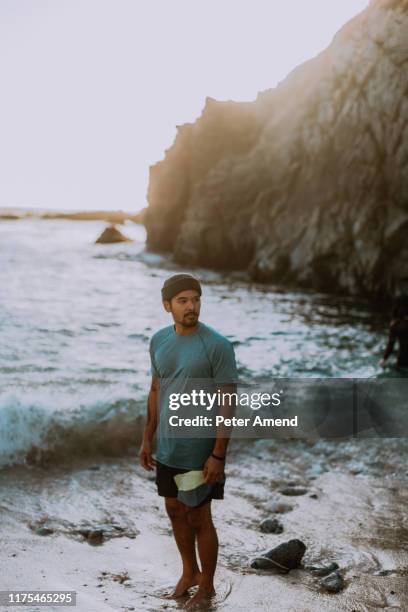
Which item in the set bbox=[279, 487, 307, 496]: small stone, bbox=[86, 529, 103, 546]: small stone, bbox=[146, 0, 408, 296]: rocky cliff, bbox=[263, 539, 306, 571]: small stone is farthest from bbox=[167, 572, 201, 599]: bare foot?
bbox=[146, 0, 408, 296]: rocky cliff

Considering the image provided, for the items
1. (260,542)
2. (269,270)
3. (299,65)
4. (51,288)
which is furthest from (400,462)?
(299,65)

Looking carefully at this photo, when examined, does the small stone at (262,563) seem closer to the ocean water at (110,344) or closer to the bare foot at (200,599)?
the bare foot at (200,599)

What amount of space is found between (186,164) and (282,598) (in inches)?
1663

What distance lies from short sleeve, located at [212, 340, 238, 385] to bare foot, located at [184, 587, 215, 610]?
131cm

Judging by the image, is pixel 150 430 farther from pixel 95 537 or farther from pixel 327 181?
pixel 327 181

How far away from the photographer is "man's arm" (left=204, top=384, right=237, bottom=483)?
3.70m

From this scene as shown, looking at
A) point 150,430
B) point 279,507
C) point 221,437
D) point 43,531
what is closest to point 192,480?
point 221,437

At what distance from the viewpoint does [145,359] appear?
11938 mm

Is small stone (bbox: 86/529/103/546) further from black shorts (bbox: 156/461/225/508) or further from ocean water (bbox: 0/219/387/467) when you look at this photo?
ocean water (bbox: 0/219/387/467)

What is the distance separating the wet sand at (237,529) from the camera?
3.97 metres

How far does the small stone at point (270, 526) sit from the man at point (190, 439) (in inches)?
50.5

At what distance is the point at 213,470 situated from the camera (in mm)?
3715

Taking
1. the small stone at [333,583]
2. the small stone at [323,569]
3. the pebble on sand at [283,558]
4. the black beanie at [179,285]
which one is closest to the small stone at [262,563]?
the pebble on sand at [283,558]

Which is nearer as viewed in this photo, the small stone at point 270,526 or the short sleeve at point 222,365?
the short sleeve at point 222,365
